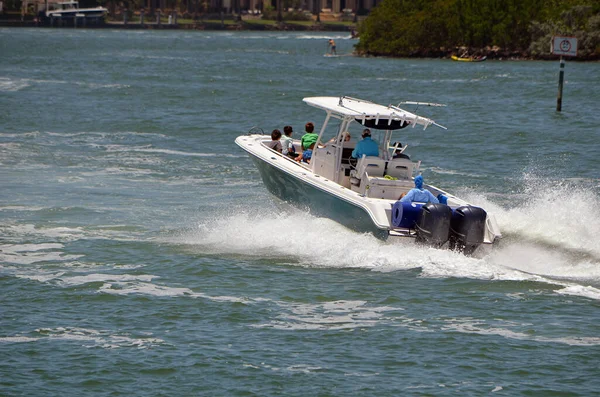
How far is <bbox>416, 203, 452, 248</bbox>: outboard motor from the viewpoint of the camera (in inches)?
627

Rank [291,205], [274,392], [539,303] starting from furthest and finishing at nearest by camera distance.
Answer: [291,205] → [539,303] → [274,392]

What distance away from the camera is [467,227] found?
16.0m

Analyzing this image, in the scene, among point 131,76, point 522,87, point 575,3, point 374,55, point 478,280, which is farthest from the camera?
point 374,55

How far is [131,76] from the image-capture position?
2643 inches

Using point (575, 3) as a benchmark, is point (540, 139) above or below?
below

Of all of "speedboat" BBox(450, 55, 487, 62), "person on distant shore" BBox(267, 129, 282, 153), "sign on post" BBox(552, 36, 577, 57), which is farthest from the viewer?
"speedboat" BBox(450, 55, 487, 62)

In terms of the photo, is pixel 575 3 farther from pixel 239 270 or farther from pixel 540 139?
pixel 239 270

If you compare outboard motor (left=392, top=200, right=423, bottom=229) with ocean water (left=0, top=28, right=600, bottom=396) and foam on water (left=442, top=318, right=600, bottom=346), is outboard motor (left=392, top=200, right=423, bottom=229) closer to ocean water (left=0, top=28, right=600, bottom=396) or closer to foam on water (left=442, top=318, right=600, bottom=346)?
ocean water (left=0, top=28, right=600, bottom=396)

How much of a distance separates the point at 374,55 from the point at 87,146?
6888 cm

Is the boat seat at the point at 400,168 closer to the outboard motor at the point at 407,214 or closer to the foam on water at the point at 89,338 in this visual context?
the outboard motor at the point at 407,214

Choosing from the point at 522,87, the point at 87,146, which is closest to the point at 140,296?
the point at 87,146

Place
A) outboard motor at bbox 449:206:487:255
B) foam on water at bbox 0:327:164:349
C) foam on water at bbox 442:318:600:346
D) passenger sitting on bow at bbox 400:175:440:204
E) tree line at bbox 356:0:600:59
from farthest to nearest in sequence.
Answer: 1. tree line at bbox 356:0:600:59
2. passenger sitting on bow at bbox 400:175:440:204
3. outboard motor at bbox 449:206:487:255
4. foam on water at bbox 442:318:600:346
5. foam on water at bbox 0:327:164:349

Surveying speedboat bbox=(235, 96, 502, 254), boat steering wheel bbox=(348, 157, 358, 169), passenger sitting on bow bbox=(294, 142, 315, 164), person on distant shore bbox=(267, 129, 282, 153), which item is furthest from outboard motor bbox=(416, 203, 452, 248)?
person on distant shore bbox=(267, 129, 282, 153)

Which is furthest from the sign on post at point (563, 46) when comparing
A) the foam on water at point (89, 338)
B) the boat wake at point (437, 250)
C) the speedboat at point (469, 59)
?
the speedboat at point (469, 59)
